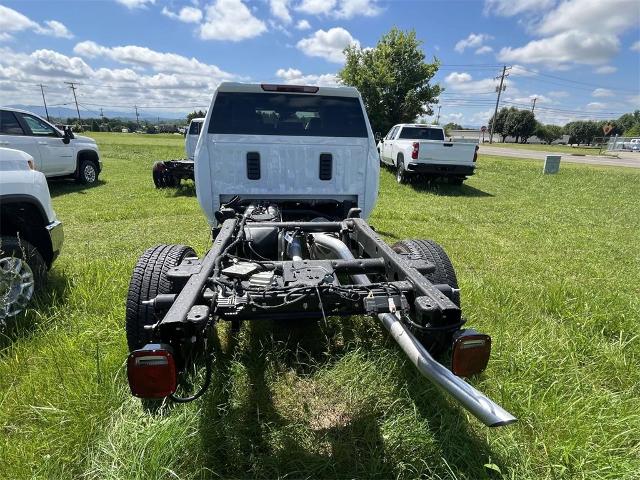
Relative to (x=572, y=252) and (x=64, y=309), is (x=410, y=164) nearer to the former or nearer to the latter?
(x=572, y=252)

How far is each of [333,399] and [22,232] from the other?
3.20m

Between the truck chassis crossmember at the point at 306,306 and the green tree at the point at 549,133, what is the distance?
94529 mm

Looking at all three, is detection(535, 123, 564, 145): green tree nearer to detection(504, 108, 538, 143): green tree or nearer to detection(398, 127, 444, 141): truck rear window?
detection(504, 108, 538, 143): green tree

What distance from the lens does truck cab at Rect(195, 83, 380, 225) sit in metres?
4.30

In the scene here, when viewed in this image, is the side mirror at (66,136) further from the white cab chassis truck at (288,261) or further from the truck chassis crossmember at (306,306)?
the truck chassis crossmember at (306,306)

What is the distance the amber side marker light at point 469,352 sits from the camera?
1730 mm

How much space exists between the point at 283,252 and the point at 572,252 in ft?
15.8

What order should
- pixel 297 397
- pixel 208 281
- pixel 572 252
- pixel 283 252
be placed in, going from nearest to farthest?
pixel 208 281 < pixel 297 397 < pixel 283 252 < pixel 572 252

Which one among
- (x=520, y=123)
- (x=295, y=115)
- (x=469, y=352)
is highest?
(x=295, y=115)

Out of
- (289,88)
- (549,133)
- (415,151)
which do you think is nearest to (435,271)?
(289,88)

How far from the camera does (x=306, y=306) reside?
2135 mm

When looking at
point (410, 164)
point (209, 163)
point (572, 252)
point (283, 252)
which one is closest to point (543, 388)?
point (283, 252)

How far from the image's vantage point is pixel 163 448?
6.45 ft

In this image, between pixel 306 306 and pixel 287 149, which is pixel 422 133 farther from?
pixel 306 306
